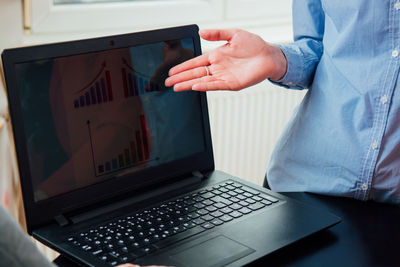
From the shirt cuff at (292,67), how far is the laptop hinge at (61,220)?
1.54 ft

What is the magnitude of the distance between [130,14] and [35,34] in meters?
0.32

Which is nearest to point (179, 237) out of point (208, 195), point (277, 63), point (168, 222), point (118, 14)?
point (168, 222)

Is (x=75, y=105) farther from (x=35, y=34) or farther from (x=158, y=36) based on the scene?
(x=35, y=34)

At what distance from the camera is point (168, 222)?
0.84 meters

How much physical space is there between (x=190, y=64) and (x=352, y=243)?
15.3 inches

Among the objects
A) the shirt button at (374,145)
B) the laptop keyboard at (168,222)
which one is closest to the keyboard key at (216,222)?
the laptop keyboard at (168,222)

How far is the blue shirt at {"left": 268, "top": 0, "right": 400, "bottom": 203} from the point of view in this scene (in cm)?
96

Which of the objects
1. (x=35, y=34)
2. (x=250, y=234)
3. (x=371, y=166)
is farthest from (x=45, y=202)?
(x=35, y=34)

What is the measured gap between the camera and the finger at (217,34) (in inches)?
36.7

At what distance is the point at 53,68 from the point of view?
829 millimetres

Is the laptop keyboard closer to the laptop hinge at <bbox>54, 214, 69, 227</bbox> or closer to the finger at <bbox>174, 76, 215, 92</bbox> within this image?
the laptop hinge at <bbox>54, 214, 69, 227</bbox>

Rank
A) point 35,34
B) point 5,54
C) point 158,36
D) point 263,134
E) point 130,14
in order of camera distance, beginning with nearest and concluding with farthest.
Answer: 1. point 5,54
2. point 158,36
3. point 35,34
4. point 130,14
5. point 263,134

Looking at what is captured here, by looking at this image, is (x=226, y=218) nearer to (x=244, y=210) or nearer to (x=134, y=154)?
(x=244, y=210)

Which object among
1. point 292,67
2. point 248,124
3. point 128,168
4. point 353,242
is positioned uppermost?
point 292,67
